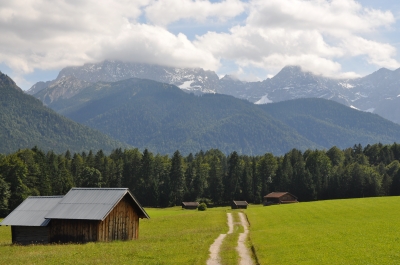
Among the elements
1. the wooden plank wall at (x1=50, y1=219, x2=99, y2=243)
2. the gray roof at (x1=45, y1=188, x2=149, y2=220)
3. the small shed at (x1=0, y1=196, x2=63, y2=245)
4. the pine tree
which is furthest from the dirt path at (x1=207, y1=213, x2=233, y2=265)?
the pine tree

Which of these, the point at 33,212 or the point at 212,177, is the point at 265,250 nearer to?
the point at 33,212

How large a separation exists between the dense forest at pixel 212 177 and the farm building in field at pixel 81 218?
75810 millimetres

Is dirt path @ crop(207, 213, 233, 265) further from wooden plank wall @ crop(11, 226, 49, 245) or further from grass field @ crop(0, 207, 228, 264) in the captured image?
wooden plank wall @ crop(11, 226, 49, 245)

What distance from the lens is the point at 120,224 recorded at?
5222 centimetres

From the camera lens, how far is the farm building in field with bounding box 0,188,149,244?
49719mm

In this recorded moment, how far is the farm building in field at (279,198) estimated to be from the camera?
5408 inches

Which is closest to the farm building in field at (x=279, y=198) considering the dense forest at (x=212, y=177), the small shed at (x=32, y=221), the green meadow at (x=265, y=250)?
the dense forest at (x=212, y=177)

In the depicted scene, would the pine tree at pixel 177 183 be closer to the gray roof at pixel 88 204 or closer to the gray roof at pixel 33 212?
the gray roof at pixel 33 212

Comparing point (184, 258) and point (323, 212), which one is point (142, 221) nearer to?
point (323, 212)

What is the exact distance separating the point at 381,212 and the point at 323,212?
10042mm

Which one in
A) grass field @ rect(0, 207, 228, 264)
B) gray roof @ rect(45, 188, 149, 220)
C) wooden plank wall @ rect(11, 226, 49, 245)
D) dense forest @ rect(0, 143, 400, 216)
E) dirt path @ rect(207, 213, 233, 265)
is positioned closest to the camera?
dirt path @ rect(207, 213, 233, 265)

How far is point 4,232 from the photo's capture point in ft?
237

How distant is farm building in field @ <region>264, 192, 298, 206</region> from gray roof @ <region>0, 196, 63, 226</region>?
295 ft

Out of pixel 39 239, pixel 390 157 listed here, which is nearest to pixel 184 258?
pixel 39 239
